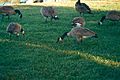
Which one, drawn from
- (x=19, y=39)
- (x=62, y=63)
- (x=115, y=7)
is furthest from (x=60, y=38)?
(x=115, y=7)

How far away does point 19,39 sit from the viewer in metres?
17.0

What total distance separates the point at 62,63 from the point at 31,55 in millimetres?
1628

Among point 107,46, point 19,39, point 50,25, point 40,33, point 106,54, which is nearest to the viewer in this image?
point 106,54

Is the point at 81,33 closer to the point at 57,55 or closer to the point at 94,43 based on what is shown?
the point at 94,43

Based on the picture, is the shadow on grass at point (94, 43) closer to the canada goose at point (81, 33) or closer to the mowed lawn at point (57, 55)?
the mowed lawn at point (57, 55)

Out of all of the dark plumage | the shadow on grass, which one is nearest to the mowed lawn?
the shadow on grass

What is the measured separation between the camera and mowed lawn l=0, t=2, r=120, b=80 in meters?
11.7

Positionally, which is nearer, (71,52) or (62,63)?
(62,63)

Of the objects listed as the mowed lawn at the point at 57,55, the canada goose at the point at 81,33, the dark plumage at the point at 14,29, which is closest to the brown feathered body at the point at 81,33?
the canada goose at the point at 81,33

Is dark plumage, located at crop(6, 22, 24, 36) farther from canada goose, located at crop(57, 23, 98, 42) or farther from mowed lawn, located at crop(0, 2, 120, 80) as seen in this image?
canada goose, located at crop(57, 23, 98, 42)

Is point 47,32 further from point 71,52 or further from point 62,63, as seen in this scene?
point 62,63

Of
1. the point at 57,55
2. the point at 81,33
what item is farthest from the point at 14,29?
the point at 57,55

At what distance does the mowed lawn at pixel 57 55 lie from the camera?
11734 millimetres

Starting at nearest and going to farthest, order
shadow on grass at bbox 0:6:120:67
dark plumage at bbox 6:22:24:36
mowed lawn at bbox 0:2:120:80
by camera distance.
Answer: mowed lawn at bbox 0:2:120:80 < shadow on grass at bbox 0:6:120:67 < dark plumage at bbox 6:22:24:36
